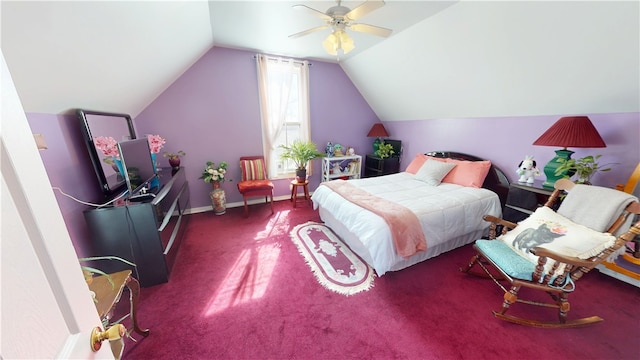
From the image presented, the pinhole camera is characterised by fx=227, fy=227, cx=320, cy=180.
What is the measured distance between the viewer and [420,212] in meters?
2.10

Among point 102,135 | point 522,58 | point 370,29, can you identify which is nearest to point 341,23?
point 370,29

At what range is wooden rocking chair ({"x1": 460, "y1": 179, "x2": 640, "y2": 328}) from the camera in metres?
1.49

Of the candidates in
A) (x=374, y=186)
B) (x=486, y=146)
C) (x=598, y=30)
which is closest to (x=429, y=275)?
(x=374, y=186)

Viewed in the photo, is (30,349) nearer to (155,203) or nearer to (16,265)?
(16,265)

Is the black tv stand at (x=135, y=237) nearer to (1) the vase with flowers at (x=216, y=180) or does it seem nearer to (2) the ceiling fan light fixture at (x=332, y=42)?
(1) the vase with flowers at (x=216, y=180)

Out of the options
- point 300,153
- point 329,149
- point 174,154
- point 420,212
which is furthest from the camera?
point 329,149

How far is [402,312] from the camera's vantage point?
1.74m

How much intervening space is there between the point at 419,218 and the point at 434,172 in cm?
125

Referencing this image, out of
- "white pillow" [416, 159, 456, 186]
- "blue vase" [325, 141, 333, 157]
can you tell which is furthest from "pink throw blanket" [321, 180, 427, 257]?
"blue vase" [325, 141, 333, 157]

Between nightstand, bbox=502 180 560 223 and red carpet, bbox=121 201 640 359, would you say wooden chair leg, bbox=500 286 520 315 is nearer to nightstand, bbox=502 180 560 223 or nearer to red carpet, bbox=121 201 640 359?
red carpet, bbox=121 201 640 359

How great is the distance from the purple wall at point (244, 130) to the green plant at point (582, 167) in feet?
0.39

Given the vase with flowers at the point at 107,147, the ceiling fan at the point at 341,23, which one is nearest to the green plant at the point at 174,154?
the vase with flowers at the point at 107,147

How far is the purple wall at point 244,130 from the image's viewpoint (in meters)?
1.82

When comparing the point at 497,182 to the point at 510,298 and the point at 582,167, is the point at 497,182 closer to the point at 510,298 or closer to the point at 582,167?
the point at 582,167
